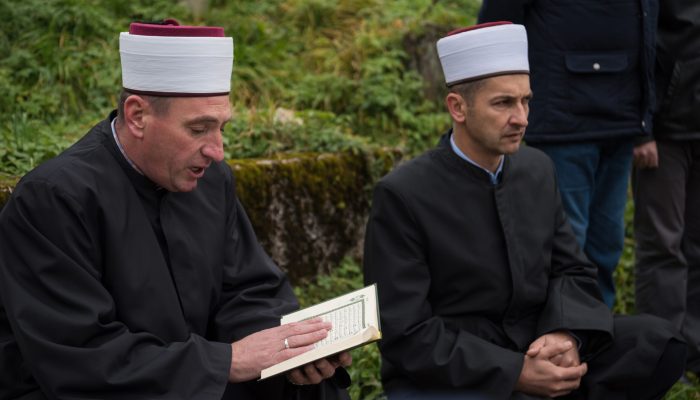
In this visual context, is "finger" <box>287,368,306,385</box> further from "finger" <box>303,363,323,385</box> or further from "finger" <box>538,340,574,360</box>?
"finger" <box>538,340,574,360</box>

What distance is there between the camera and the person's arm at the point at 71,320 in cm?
325

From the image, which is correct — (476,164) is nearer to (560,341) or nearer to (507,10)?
(560,341)

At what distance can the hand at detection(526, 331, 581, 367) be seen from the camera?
13.9 feet

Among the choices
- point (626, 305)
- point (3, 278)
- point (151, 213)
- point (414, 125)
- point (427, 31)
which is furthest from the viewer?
point (427, 31)

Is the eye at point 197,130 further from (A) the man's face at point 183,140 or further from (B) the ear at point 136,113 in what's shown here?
(B) the ear at point 136,113

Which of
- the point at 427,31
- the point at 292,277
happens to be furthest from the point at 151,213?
the point at 427,31

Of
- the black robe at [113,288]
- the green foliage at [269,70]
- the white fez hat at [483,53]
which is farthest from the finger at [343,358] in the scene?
the green foliage at [269,70]

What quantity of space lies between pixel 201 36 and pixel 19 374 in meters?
1.23

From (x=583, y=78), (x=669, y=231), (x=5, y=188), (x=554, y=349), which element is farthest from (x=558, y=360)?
(x=5, y=188)

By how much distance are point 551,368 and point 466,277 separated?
0.47 meters

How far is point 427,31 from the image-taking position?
8250mm

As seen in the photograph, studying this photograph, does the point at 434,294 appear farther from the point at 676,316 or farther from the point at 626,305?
the point at 626,305

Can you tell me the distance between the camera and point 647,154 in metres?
5.55

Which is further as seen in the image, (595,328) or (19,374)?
(595,328)
